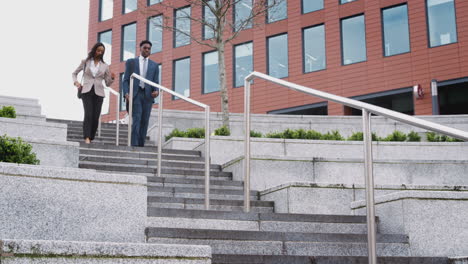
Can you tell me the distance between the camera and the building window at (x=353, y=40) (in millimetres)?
24531

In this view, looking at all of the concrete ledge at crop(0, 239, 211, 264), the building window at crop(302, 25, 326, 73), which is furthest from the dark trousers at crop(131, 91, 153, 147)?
the building window at crop(302, 25, 326, 73)

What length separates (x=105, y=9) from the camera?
33.9 m

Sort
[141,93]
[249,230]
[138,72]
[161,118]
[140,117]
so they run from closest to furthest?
[249,230] < [161,118] < [140,117] < [141,93] < [138,72]

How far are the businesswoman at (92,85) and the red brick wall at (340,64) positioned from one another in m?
10.6

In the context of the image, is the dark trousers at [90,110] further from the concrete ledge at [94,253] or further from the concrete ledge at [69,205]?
the concrete ledge at [94,253]

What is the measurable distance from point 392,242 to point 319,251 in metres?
0.79

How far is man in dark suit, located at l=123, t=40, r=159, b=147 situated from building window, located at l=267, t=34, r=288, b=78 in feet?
50.6

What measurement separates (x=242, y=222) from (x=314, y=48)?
67.0 feet

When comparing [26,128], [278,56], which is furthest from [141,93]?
[278,56]

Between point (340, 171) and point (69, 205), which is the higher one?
point (340, 171)

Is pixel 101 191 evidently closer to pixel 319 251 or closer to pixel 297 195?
pixel 319 251

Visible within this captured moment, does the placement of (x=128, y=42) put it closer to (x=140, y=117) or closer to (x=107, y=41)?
(x=107, y=41)

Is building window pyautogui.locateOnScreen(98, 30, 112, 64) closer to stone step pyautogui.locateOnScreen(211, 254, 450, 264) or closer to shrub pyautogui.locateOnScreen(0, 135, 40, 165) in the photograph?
shrub pyautogui.locateOnScreen(0, 135, 40, 165)

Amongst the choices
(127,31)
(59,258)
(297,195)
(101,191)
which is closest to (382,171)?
(297,195)
